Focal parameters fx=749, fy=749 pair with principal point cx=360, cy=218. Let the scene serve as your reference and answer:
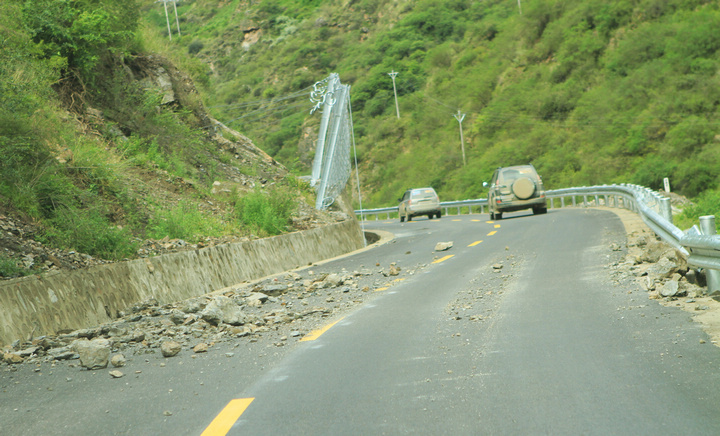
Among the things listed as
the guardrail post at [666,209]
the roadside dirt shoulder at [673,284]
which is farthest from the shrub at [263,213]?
the guardrail post at [666,209]

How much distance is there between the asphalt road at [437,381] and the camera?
15.6 ft

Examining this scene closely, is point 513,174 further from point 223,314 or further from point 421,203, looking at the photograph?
point 223,314

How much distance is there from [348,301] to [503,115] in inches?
2415

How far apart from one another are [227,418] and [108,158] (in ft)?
48.1

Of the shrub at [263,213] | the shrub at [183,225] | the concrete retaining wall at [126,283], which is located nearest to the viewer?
the concrete retaining wall at [126,283]

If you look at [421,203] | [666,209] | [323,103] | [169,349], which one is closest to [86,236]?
[169,349]

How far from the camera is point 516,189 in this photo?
28.3 m

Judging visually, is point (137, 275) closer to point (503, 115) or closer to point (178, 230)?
point (178, 230)

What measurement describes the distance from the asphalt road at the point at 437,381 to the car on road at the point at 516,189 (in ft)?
60.9

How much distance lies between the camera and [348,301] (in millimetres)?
11031

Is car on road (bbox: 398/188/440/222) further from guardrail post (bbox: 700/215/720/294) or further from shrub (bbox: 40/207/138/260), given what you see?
guardrail post (bbox: 700/215/720/294)

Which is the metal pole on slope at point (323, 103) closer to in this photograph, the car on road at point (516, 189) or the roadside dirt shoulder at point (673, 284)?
the car on road at point (516, 189)

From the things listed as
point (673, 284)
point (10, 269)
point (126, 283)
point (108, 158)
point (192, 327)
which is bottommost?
point (673, 284)

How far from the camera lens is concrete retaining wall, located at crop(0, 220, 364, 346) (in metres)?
9.18
